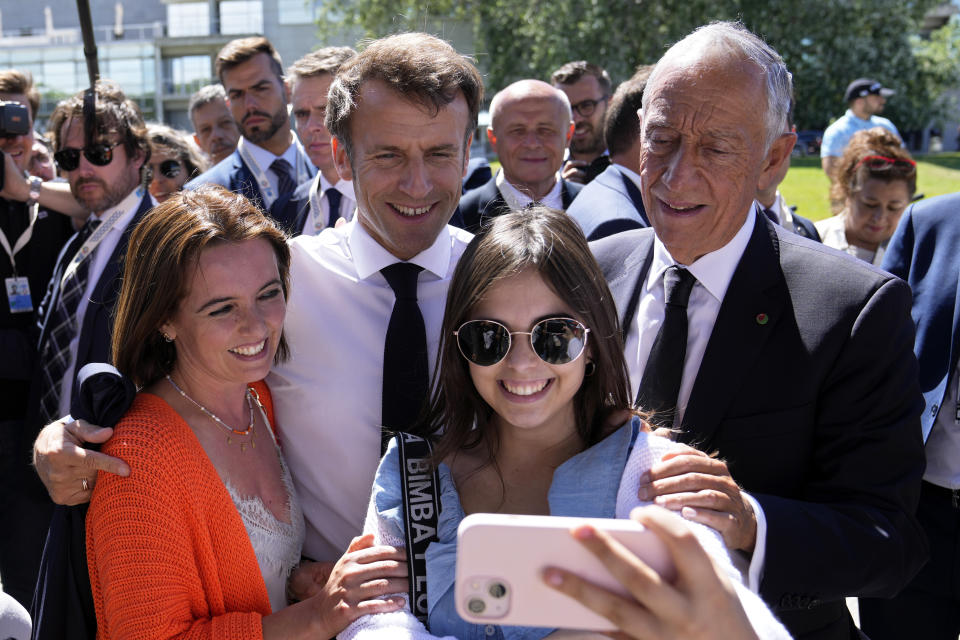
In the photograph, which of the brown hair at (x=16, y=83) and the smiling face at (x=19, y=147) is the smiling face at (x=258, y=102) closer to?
the brown hair at (x=16, y=83)

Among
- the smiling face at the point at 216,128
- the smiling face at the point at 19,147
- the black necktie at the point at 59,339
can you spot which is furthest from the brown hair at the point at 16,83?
the smiling face at the point at 216,128

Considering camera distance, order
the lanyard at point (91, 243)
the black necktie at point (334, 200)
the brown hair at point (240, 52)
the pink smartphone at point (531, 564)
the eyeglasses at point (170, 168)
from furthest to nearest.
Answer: the eyeglasses at point (170, 168)
the brown hair at point (240, 52)
the black necktie at point (334, 200)
the lanyard at point (91, 243)
the pink smartphone at point (531, 564)

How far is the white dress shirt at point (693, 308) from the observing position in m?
2.29

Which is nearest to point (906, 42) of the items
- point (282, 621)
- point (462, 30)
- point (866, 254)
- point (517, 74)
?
point (517, 74)

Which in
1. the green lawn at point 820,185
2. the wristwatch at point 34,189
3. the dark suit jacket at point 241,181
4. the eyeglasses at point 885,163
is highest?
the eyeglasses at point 885,163

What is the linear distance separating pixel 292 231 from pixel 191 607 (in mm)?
2697

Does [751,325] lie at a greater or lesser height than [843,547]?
greater

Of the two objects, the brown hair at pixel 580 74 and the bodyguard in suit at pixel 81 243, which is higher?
the brown hair at pixel 580 74

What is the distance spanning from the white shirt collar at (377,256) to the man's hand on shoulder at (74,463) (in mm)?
867

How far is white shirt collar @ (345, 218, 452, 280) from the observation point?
8.25ft

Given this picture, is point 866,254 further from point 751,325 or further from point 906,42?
point 906,42

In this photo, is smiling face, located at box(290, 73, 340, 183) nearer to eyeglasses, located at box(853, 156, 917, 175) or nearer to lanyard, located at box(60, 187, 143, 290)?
lanyard, located at box(60, 187, 143, 290)

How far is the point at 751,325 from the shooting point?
7.22 ft

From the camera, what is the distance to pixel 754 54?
2338 mm
